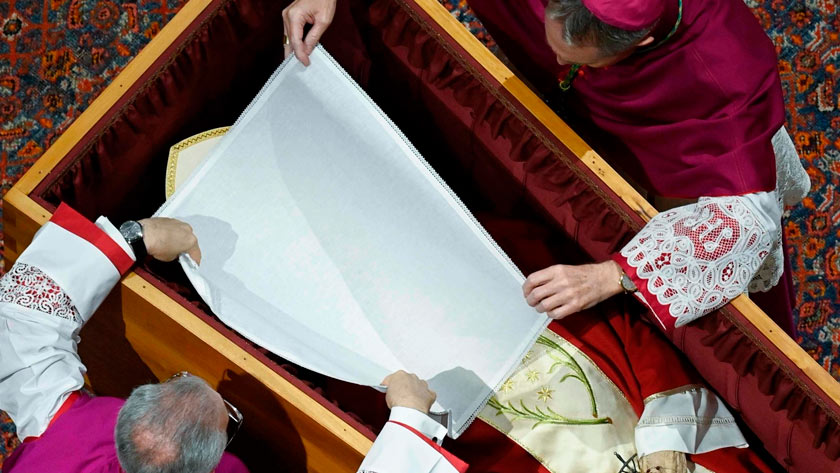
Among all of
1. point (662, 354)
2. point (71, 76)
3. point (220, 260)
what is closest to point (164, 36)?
point (220, 260)

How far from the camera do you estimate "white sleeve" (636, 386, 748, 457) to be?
1.82m

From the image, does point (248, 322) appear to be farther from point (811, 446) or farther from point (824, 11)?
point (824, 11)

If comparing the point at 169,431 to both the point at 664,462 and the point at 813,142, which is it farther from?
the point at 813,142

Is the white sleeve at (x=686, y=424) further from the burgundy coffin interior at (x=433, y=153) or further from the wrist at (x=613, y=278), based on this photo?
the wrist at (x=613, y=278)

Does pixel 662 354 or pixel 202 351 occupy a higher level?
pixel 202 351

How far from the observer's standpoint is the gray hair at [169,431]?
4.68 feet

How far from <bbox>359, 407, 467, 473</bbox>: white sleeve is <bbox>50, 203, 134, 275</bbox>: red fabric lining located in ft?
1.95

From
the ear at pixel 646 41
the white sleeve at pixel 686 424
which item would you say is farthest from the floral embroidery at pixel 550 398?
the ear at pixel 646 41

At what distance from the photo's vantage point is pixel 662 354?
1929 millimetres

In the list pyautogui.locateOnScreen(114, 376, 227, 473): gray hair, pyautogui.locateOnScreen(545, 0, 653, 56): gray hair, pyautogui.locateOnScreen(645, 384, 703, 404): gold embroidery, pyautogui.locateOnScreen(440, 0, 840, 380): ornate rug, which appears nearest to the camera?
pyautogui.locateOnScreen(114, 376, 227, 473): gray hair

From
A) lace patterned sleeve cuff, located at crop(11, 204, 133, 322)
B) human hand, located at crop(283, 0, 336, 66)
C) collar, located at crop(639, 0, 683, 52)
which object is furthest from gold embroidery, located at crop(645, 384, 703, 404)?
lace patterned sleeve cuff, located at crop(11, 204, 133, 322)

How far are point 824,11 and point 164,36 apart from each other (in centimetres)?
206

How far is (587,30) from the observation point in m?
1.56

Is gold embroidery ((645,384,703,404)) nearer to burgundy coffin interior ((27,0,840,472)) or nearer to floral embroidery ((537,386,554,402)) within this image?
burgundy coffin interior ((27,0,840,472))
